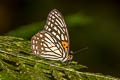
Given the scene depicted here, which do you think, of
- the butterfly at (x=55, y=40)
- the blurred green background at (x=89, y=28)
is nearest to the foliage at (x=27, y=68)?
the butterfly at (x=55, y=40)

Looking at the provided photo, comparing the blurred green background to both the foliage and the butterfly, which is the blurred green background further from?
the foliage

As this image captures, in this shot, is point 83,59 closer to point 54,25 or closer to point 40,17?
point 40,17

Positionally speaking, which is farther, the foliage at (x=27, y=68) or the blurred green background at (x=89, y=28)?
the blurred green background at (x=89, y=28)

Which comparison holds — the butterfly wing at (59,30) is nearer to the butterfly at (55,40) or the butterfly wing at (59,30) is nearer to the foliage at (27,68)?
the butterfly at (55,40)

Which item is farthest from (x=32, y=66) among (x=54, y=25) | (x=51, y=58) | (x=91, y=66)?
(x=91, y=66)

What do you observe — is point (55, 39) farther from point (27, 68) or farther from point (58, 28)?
point (27, 68)
